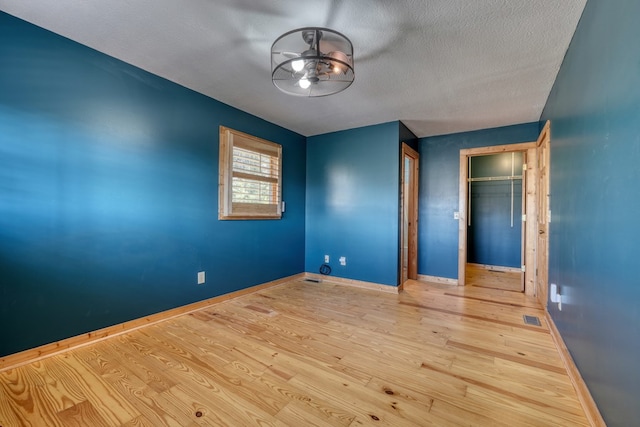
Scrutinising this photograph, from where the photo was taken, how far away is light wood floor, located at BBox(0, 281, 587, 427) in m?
1.40

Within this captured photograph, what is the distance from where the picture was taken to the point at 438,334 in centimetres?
237

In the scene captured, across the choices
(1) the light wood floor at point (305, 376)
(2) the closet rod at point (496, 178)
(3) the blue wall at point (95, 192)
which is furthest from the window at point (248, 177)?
(2) the closet rod at point (496, 178)

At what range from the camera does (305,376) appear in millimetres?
1739

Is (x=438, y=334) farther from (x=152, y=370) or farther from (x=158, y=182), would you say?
(x=158, y=182)

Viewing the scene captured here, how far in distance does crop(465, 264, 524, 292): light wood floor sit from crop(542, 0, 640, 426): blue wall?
216cm

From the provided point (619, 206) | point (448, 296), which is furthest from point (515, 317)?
point (619, 206)

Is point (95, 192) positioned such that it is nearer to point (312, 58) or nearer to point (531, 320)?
point (312, 58)

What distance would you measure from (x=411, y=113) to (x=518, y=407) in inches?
122

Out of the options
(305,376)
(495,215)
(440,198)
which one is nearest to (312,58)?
(305,376)

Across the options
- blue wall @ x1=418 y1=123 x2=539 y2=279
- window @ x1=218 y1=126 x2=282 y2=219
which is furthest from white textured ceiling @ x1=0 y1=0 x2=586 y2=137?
blue wall @ x1=418 y1=123 x2=539 y2=279

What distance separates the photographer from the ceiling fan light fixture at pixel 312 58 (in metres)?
1.72

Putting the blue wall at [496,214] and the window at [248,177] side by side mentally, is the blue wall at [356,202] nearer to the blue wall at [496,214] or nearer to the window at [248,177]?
the window at [248,177]

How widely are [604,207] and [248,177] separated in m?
3.28

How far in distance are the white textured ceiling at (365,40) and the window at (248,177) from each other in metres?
0.56
